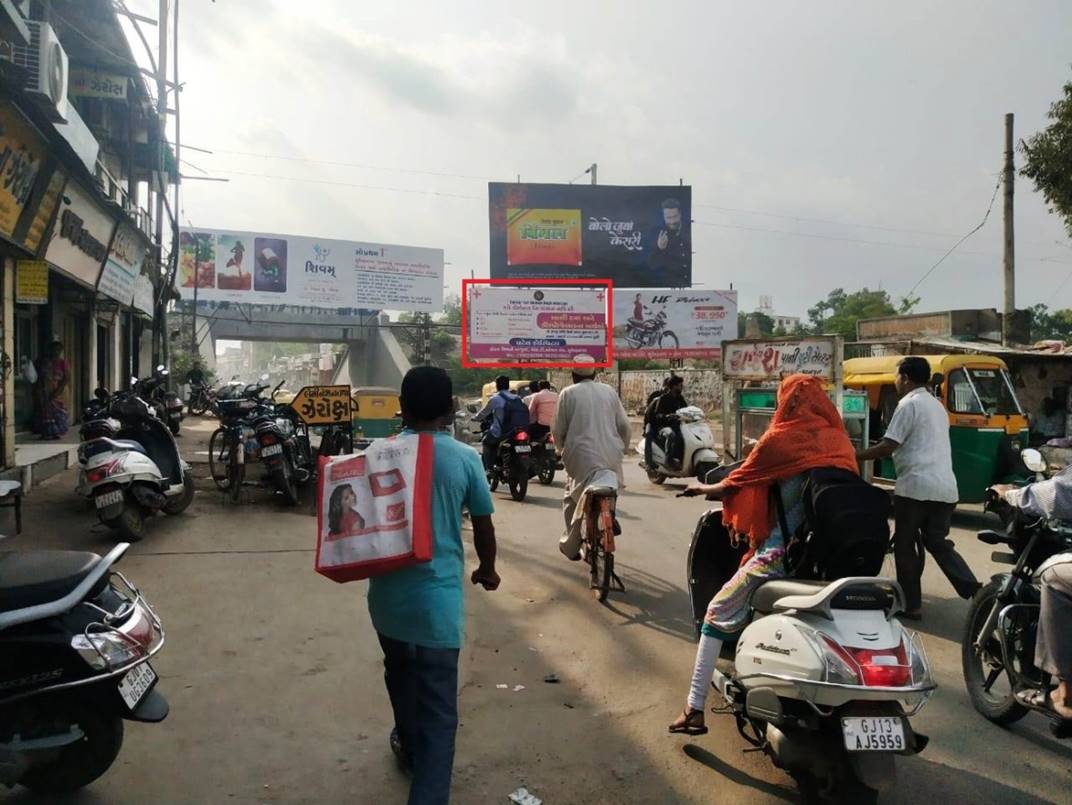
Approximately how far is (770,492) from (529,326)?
22396mm

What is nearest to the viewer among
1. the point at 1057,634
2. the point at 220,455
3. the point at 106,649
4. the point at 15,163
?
the point at 106,649

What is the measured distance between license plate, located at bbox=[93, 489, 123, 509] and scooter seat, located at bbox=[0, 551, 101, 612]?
379 centimetres

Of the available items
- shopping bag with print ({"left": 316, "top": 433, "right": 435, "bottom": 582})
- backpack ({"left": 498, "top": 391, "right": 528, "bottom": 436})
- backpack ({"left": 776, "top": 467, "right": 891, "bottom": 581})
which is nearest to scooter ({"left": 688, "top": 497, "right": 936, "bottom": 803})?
backpack ({"left": 776, "top": 467, "right": 891, "bottom": 581})

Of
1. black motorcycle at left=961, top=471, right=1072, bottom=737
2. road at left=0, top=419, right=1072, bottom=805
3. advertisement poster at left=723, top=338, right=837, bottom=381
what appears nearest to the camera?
road at left=0, top=419, right=1072, bottom=805

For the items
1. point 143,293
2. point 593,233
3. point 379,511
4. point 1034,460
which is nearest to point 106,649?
point 379,511

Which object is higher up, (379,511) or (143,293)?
(143,293)

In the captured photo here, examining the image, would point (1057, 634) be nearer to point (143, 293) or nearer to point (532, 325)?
point (143, 293)

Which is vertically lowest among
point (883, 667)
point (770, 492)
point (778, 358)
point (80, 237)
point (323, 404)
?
point (883, 667)

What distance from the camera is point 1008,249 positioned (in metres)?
17.9

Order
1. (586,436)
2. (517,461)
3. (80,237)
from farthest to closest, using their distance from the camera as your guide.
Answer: (80,237) → (517,461) → (586,436)

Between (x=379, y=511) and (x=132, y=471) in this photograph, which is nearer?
(x=379, y=511)

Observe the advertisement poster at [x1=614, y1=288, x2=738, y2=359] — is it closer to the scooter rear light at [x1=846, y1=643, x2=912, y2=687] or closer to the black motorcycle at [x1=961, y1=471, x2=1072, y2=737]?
the black motorcycle at [x1=961, y1=471, x2=1072, y2=737]

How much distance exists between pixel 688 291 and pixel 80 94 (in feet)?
62.8

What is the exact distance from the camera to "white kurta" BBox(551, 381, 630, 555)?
20.2 ft
